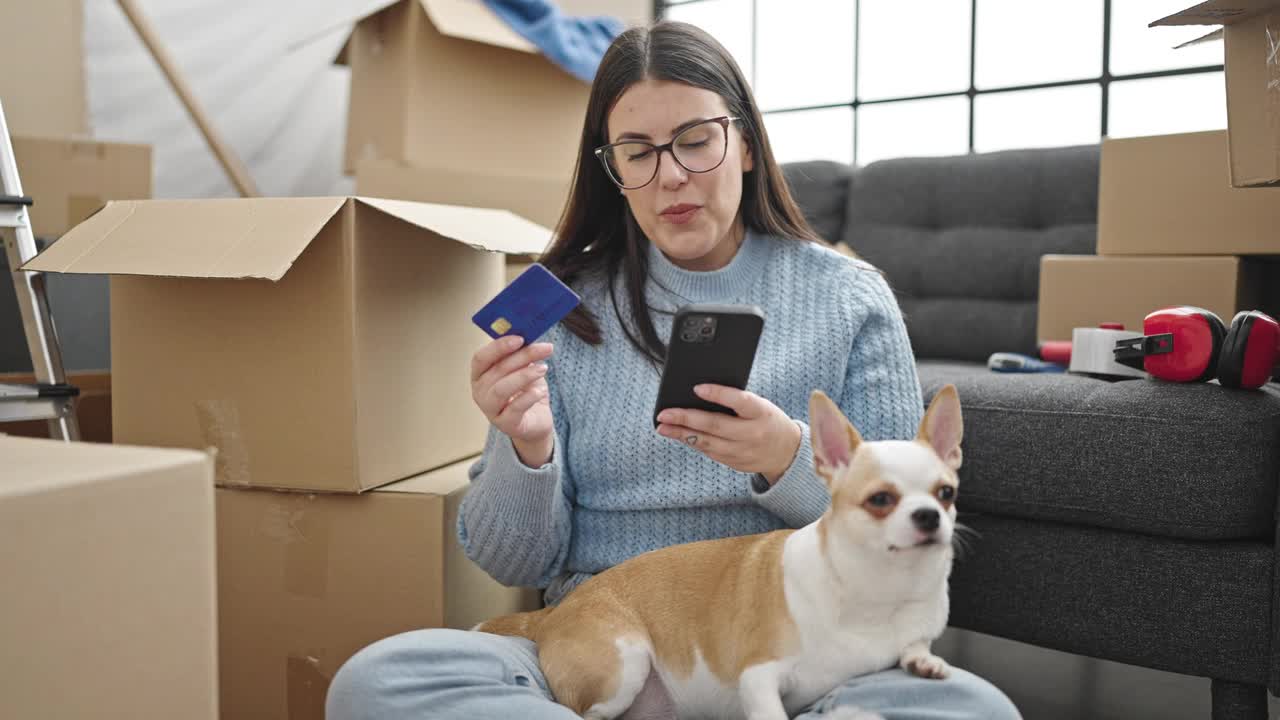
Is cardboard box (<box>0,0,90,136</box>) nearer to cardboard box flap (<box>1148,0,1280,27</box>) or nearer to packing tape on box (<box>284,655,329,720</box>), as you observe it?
packing tape on box (<box>284,655,329,720</box>)

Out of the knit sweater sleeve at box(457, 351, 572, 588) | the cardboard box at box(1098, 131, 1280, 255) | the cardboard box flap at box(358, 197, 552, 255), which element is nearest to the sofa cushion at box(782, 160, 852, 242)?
→ the cardboard box at box(1098, 131, 1280, 255)

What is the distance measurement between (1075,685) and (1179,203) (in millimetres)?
811

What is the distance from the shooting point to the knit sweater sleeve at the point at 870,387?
1.02 m

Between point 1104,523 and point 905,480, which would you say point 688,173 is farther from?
point 1104,523

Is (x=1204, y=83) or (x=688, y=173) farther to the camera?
(x=1204, y=83)

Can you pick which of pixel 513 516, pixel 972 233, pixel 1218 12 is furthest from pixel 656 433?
pixel 972 233

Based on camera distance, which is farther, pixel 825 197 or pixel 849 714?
pixel 825 197

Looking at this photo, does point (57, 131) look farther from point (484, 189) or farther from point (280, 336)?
point (280, 336)

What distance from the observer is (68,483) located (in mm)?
526

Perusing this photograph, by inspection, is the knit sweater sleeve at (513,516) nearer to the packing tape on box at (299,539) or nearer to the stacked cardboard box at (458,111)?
the packing tape on box at (299,539)

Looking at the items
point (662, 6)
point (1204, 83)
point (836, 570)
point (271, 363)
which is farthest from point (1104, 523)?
point (662, 6)

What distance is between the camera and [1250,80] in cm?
106

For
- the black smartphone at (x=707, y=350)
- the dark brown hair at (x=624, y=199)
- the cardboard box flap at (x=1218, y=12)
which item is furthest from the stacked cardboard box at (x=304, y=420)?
the cardboard box flap at (x=1218, y=12)

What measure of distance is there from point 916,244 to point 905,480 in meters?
1.52
